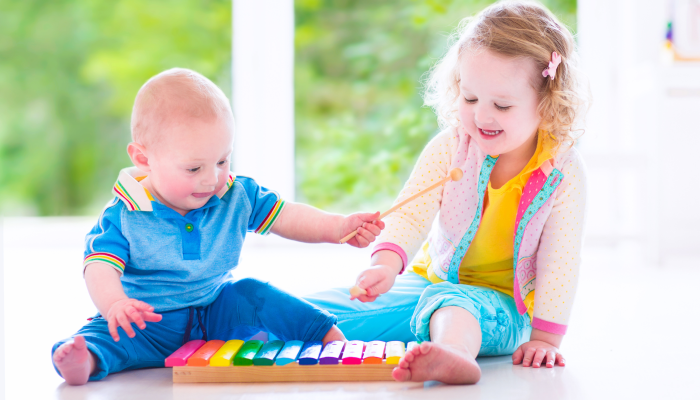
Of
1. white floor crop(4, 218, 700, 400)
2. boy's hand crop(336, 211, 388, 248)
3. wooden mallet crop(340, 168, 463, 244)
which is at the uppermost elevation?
wooden mallet crop(340, 168, 463, 244)

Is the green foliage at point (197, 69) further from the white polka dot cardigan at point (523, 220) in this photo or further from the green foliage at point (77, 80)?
the white polka dot cardigan at point (523, 220)

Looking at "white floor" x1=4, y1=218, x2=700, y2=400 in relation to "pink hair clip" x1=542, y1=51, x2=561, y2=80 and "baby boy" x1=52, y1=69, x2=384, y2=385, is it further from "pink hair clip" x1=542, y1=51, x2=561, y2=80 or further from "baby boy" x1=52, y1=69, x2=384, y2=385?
"pink hair clip" x1=542, y1=51, x2=561, y2=80

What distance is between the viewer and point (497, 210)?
113cm

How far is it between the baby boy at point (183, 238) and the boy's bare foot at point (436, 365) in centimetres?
22

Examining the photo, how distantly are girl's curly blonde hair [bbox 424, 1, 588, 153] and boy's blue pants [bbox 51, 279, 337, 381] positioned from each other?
1.62 ft

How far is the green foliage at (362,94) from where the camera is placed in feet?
9.54

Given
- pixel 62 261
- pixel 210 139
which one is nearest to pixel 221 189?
pixel 210 139

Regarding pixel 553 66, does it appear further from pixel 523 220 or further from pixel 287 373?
pixel 287 373

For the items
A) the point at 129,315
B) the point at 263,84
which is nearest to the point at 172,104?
the point at 129,315

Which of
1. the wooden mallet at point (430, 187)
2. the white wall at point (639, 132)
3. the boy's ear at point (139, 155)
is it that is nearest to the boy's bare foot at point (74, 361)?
the boy's ear at point (139, 155)

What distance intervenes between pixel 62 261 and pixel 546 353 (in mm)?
1937

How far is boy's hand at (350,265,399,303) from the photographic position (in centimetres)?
95

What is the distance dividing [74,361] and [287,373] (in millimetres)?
287

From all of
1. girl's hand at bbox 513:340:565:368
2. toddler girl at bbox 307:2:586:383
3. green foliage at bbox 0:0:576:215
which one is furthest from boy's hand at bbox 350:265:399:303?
green foliage at bbox 0:0:576:215
